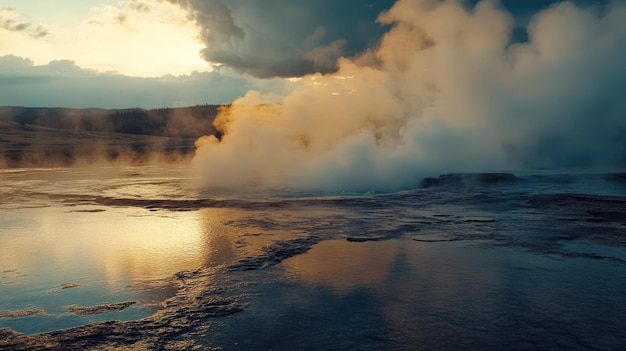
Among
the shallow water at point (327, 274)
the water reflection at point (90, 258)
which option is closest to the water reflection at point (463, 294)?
the shallow water at point (327, 274)

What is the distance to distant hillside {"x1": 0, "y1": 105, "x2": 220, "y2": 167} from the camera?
4097cm

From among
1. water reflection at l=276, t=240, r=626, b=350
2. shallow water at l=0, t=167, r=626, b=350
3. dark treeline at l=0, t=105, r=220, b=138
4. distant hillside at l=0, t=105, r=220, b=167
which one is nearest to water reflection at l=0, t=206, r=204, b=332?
shallow water at l=0, t=167, r=626, b=350

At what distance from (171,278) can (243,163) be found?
59.7ft

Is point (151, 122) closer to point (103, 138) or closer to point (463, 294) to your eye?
point (103, 138)

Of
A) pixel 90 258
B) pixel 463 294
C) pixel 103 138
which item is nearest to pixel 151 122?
pixel 103 138

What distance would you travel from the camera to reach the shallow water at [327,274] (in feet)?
14.2

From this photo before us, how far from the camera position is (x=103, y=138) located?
61812 millimetres

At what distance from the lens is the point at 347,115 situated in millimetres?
24359

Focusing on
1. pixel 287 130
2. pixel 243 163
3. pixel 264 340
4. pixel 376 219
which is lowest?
pixel 264 340

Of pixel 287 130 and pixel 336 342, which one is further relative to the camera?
pixel 287 130

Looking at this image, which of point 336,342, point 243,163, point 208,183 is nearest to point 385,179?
point 208,183

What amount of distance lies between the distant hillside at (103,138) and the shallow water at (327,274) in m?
31.6

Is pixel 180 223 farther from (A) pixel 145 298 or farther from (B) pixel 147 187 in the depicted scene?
(B) pixel 147 187

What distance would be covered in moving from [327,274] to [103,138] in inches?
2450
